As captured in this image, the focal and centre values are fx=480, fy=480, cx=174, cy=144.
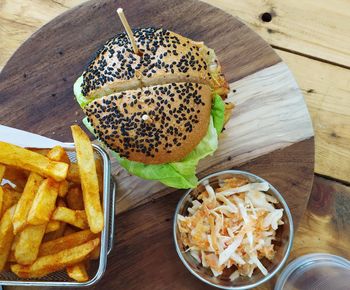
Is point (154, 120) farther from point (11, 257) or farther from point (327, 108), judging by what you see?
point (327, 108)

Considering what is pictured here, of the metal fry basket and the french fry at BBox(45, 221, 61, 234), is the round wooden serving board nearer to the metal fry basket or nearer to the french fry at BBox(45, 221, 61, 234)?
the metal fry basket

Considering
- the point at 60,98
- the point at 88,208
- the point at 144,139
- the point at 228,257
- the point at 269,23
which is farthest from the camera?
the point at 269,23

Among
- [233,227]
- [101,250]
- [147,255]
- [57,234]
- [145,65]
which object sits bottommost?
[147,255]

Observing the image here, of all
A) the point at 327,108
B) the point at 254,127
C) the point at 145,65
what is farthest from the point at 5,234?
the point at 327,108

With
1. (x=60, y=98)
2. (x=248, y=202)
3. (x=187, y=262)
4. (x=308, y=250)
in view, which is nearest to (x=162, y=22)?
(x=60, y=98)

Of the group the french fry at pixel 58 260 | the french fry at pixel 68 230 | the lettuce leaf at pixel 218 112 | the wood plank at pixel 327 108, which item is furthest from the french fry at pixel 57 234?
the wood plank at pixel 327 108

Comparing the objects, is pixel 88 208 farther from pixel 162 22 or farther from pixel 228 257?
pixel 162 22

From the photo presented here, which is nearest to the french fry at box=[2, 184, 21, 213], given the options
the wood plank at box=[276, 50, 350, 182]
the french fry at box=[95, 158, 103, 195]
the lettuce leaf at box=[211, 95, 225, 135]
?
the french fry at box=[95, 158, 103, 195]
